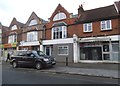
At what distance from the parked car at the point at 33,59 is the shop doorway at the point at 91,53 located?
740 cm

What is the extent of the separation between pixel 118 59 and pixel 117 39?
259 cm

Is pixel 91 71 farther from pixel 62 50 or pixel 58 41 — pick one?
pixel 58 41

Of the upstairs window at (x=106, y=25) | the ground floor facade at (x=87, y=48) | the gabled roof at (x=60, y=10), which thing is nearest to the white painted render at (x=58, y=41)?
the ground floor facade at (x=87, y=48)

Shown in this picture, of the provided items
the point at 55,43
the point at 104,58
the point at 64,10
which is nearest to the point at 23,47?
the point at 55,43

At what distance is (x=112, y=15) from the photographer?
20391 millimetres

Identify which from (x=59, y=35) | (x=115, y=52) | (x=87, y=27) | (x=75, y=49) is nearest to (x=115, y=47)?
(x=115, y=52)

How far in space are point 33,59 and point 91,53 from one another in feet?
31.0

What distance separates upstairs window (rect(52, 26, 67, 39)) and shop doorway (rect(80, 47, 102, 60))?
4145mm

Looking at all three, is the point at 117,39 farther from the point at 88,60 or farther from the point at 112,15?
the point at 88,60

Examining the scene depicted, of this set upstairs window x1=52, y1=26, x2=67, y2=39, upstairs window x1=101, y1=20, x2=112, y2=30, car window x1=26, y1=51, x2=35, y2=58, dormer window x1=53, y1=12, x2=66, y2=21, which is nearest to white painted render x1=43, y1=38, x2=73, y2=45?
upstairs window x1=52, y1=26, x2=67, y2=39

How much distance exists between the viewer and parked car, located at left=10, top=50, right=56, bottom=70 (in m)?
15.4

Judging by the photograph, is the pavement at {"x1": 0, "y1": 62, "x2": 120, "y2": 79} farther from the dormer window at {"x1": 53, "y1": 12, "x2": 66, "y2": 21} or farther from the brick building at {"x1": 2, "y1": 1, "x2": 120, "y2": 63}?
the dormer window at {"x1": 53, "y1": 12, "x2": 66, "y2": 21}

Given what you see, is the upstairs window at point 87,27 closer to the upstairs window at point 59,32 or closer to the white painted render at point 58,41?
the white painted render at point 58,41

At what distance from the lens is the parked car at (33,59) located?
50.4ft
